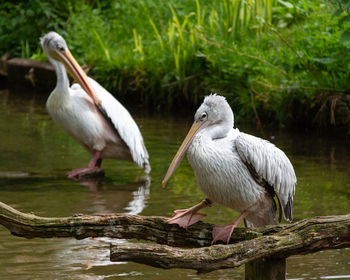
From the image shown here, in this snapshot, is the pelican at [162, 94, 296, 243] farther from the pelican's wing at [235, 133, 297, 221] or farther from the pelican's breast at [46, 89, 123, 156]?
the pelican's breast at [46, 89, 123, 156]

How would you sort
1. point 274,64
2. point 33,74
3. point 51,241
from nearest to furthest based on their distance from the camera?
1. point 51,241
2. point 274,64
3. point 33,74

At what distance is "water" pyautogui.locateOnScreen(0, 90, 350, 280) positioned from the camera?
3.76 m

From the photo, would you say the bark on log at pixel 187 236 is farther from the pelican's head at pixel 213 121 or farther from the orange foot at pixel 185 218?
the pelican's head at pixel 213 121

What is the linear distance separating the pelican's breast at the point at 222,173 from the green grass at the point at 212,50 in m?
2.77

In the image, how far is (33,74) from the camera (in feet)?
36.2

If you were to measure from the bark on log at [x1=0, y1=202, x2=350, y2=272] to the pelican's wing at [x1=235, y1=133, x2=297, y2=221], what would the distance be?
0.35 metres

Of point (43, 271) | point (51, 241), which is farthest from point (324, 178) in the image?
point (43, 271)

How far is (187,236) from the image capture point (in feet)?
10.5

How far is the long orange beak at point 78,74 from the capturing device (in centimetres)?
604

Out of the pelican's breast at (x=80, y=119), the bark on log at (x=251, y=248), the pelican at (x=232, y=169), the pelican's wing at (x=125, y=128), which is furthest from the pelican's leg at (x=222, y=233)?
the pelican's breast at (x=80, y=119)

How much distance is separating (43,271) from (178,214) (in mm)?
887

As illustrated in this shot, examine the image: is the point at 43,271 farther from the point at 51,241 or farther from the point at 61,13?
the point at 61,13

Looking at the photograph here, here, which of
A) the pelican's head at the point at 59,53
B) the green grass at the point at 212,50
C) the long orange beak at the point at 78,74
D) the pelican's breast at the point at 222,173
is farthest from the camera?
the green grass at the point at 212,50

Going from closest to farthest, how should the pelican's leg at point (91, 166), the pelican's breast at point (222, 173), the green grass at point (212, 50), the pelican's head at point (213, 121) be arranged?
the pelican's breast at point (222, 173)
the pelican's head at point (213, 121)
the pelican's leg at point (91, 166)
the green grass at point (212, 50)
